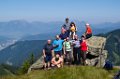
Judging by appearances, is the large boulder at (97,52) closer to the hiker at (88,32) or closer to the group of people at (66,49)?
the hiker at (88,32)

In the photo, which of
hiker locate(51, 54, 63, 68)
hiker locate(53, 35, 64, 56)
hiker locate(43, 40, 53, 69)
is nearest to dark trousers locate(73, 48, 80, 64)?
hiker locate(53, 35, 64, 56)

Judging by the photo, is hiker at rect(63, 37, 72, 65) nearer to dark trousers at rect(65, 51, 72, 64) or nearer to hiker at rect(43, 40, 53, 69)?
dark trousers at rect(65, 51, 72, 64)

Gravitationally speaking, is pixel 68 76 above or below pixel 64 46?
below

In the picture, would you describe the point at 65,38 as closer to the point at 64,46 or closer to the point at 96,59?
the point at 64,46

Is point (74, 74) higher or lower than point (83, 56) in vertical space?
lower

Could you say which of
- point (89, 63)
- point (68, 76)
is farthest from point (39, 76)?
point (89, 63)

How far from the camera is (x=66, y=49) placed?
83.9 feet

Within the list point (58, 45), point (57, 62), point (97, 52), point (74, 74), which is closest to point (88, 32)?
point (97, 52)

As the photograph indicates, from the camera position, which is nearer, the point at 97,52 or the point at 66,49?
the point at 66,49

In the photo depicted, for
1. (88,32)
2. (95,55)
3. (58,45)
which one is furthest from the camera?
(95,55)

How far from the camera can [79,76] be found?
22031mm

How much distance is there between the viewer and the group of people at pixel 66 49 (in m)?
24.8

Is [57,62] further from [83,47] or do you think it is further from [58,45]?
[83,47]

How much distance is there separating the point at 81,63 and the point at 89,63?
1584 millimetres
